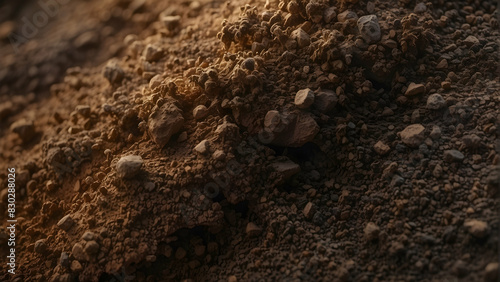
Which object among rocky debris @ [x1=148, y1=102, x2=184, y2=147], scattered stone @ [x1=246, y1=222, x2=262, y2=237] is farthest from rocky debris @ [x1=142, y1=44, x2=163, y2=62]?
scattered stone @ [x1=246, y1=222, x2=262, y2=237]

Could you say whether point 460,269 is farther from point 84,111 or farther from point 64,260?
point 84,111

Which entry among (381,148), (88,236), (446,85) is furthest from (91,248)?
(446,85)

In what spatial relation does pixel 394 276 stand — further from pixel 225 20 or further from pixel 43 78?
pixel 43 78

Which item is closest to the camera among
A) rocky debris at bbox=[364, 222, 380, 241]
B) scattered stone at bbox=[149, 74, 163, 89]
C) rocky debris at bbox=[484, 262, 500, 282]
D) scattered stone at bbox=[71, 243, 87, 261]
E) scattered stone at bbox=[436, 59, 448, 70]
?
rocky debris at bbox=[484, 262, 500, 282]

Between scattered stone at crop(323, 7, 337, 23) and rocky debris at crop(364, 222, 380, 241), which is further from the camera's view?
scattered stone at crop(323, 7, 337, 23)

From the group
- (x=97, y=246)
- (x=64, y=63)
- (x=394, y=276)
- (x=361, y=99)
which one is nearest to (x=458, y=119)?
(x=361, y=99)

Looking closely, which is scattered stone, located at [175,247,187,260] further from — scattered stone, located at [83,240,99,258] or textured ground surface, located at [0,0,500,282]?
scattered stone, located at [83,240,99,258]

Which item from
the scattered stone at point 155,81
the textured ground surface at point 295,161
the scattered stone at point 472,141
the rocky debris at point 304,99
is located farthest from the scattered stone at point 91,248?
the scattered stone at point 472,141
